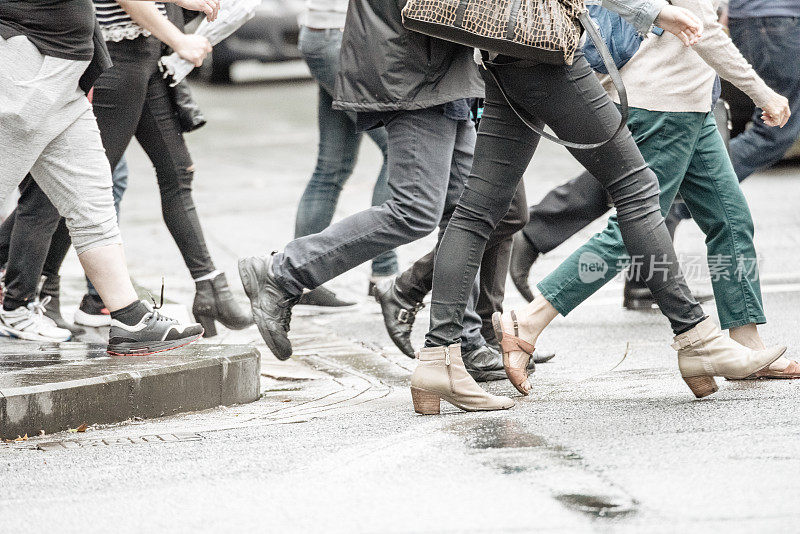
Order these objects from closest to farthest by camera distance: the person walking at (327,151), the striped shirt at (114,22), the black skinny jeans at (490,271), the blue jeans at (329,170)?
the black skinny jeans at (490,271)
the striped shirt at (114,22)
the person walking at (327,151)
the blue jeans at (329,170)

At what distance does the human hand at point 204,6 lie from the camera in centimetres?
444

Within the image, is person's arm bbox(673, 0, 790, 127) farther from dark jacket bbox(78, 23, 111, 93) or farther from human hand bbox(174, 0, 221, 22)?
dark jacket bbox(78, 23, 111, 93)

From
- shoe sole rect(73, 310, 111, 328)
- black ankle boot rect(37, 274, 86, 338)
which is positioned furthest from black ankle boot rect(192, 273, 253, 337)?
black ankle boot rect(37, 274, 86, 338)

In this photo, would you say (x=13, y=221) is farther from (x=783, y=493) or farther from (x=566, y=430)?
(x=783, y=493)

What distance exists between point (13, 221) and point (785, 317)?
3334 mm

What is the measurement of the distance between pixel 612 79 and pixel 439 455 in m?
1.23

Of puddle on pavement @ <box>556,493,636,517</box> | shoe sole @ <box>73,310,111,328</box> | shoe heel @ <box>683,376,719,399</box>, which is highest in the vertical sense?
puddle on pavement @ <box>556,493,636,517</box>

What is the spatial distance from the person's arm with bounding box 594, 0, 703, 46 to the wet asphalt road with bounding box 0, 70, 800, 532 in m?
1.16

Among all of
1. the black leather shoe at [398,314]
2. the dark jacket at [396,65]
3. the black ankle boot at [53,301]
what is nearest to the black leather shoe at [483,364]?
the black leather shoe at [398,314]

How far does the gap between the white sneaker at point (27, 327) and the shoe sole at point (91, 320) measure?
35 centimetres

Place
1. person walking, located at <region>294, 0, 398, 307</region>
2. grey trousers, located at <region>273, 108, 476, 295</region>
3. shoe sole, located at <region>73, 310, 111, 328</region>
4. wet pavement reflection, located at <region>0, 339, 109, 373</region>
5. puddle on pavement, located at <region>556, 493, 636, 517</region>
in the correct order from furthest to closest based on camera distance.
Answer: person walking, located at <region>294, 0, 398, 307</region>, shoe sole, located at <region>73, 310, 111, 328</region>, wet pavement reflection, located at <region>0, 339, 109, 373</region>, grey trousers, located at <region>273, 108, 476, 295</region>, puddle on pavement, located at <region>556, 493, 636, 517</region>

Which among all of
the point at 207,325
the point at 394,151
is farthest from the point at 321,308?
the point at 394,151

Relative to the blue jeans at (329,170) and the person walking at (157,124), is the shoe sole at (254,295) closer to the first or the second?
the person walking at (157,124)

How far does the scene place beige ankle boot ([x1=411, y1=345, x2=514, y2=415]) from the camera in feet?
13.1
